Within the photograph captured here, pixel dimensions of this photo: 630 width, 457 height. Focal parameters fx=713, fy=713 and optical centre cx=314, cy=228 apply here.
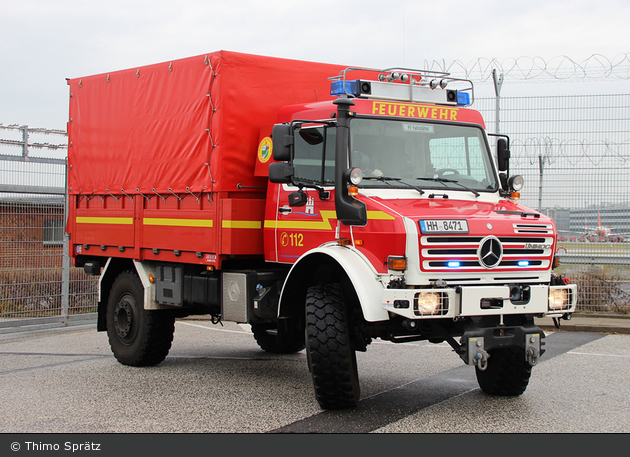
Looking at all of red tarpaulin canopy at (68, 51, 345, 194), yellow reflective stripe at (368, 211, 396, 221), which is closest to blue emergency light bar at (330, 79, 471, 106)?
red tarpaulin canopy at (68, 51, 345, 194)

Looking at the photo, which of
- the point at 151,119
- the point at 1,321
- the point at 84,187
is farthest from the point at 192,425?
the point at 1,321

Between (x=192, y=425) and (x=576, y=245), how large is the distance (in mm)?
8912

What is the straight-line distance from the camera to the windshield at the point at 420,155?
6.87 meters

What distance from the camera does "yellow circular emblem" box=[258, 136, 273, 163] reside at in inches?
306

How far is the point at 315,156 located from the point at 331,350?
6.38 feet

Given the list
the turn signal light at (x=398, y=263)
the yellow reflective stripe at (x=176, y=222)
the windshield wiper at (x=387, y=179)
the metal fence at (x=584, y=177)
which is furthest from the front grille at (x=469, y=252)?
the metal fence at (x=584, y=177)

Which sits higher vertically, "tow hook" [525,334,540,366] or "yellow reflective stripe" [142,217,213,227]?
"yellow reflective stripe" [142,217,213,227]

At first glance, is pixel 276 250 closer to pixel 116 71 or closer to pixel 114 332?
pixel 114 332

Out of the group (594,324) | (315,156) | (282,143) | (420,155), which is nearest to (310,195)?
(315,156)

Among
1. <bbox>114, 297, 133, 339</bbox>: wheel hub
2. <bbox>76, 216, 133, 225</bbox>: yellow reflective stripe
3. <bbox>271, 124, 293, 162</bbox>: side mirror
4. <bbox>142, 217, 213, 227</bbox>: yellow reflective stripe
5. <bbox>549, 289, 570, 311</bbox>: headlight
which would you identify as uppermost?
<bbox>271, 124, 293, 162</bbox>: side mirror

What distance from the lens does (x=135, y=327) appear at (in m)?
9.21

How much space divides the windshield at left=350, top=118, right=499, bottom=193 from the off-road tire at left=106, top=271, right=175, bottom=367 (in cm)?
380

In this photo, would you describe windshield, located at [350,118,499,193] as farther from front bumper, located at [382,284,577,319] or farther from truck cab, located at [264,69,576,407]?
front bumper, located at [382,284,577,319]

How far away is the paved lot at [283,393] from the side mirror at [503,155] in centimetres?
240
